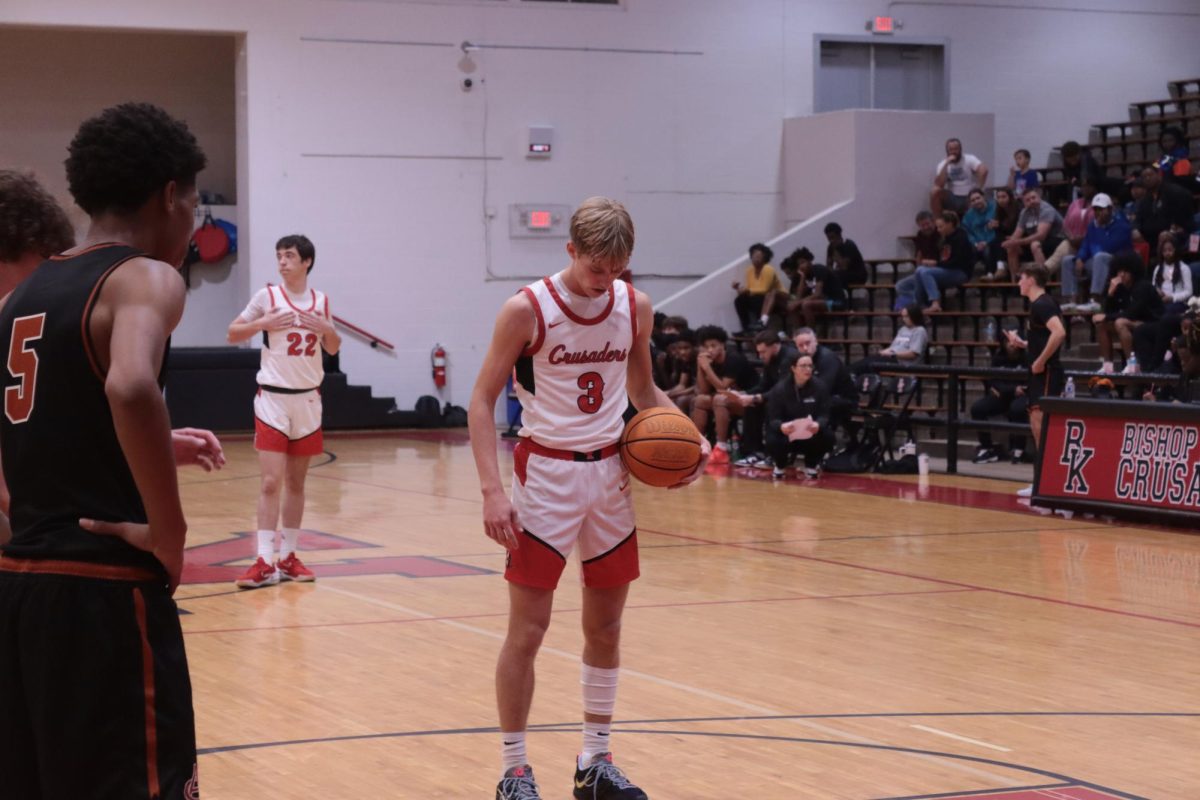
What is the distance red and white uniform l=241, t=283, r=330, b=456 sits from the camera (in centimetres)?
849

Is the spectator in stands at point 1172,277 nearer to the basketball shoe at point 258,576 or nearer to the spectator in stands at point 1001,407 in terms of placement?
the spectator in stands at point 1001,407

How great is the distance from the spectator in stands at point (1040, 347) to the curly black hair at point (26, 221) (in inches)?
393

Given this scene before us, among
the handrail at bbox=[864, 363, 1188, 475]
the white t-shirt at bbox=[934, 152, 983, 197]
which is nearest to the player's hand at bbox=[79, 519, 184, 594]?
the handrail at bbox=[864, 363, 1188, 475]

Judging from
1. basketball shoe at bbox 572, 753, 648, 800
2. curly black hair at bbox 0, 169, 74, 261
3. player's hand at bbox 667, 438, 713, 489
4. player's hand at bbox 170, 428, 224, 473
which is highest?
curly black hair at bbox 0, 169, 74, 261

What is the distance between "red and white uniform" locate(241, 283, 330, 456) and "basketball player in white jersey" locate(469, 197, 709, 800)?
402 cm

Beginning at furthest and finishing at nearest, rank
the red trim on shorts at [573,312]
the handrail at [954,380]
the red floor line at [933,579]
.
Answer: the handrail at [954,380]
the red floor line at [933,579]
the red trim on shorts at [573,312]

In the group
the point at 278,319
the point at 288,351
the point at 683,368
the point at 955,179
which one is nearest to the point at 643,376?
the point at 278,319

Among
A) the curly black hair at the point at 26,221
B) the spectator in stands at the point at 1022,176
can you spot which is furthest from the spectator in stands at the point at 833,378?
the curly black hair at the point at 26,221

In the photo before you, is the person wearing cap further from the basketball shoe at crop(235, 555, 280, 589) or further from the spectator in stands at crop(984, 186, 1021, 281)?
the basketball shoe at crop(235, 555, 280, 589)

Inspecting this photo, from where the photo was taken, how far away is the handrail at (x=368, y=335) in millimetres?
20922

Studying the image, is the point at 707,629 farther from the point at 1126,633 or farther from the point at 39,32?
the point at 39,32

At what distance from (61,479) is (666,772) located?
2.65m

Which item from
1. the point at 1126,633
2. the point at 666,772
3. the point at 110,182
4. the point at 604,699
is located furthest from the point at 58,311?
the point at 1126,633

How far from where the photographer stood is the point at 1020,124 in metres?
23.4
